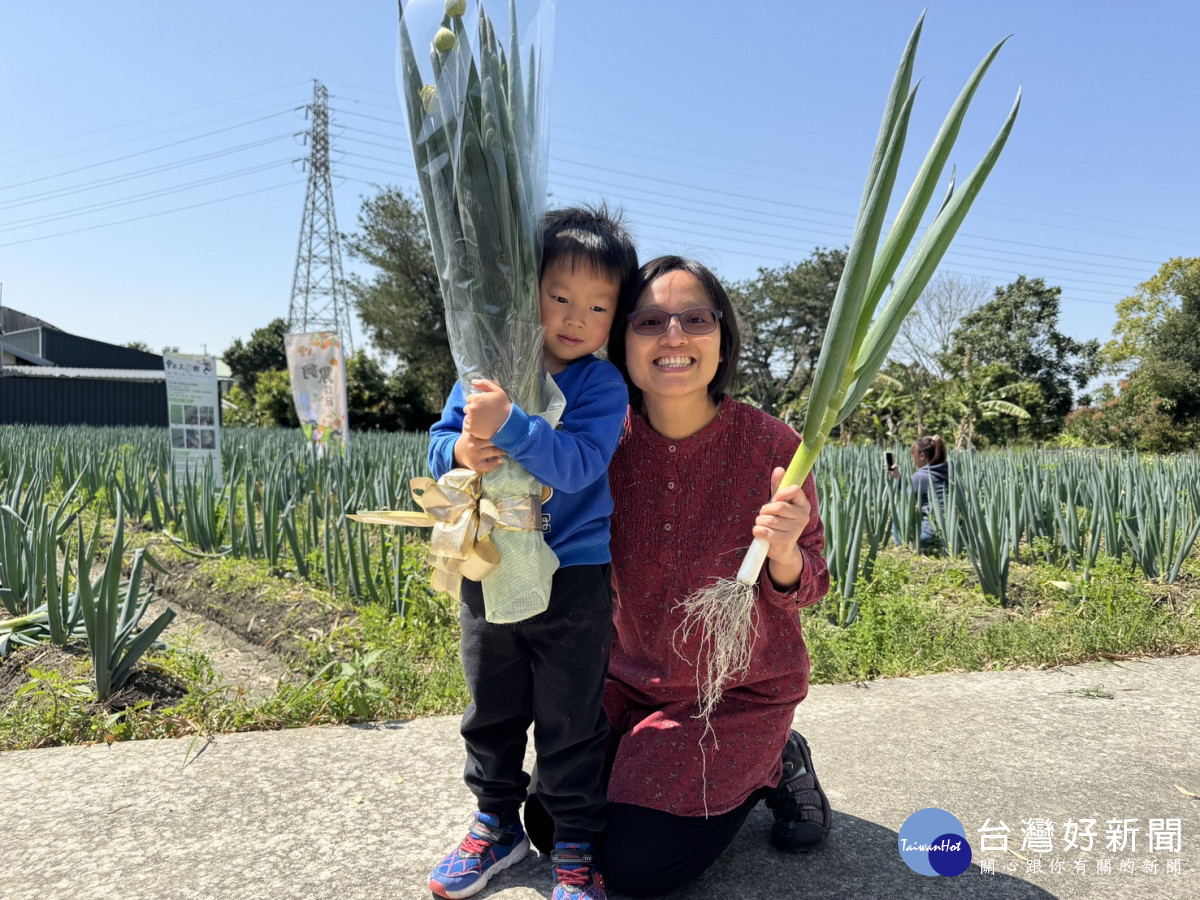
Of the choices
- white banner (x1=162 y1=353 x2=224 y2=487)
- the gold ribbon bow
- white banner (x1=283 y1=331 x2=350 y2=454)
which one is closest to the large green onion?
the gold ribbon bow

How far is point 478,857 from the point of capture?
1615mm

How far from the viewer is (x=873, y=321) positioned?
4.66 feet

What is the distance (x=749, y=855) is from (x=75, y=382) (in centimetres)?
3088

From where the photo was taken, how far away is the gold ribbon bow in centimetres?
154

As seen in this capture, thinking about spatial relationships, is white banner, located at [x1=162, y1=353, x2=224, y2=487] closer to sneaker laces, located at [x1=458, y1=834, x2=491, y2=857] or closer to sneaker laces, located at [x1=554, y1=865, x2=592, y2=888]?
sneaker laces, located at [x1=458, y1=834, x2=491, y2=857]

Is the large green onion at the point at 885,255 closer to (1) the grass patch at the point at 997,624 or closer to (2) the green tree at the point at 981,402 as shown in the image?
(1) the grass patch at the point at 997,624

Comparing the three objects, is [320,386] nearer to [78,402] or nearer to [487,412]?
[487,412]

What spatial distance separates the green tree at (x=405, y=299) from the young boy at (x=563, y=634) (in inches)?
1089

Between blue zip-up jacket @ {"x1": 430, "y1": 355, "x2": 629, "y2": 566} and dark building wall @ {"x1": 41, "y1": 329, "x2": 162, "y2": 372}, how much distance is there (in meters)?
42.3

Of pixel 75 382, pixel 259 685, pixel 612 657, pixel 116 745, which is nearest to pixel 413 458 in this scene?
pixel 259 685

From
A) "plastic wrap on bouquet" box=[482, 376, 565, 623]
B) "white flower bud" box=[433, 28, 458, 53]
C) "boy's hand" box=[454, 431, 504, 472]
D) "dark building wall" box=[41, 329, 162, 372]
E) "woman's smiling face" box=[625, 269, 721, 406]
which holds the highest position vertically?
"dark building wall" box=[41, 329, 162, 372]

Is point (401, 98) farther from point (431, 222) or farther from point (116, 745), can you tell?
point (116, 745)

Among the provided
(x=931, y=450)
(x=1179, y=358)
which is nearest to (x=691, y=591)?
(x=931, y=450)

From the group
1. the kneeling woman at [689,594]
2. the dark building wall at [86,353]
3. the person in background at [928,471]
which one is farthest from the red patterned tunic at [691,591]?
the dark building wall at [86,353]
